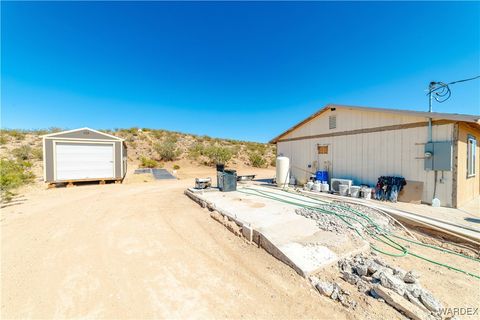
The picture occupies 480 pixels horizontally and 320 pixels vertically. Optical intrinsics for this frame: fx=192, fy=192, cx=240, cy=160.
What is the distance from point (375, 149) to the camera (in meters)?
7.36


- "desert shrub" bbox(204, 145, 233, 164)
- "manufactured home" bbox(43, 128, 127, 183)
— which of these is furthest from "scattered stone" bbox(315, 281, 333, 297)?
"desert shrub" bbox(204, 145, 233, 164)

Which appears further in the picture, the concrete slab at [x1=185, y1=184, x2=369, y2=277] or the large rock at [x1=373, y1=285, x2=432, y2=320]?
the concrete slab at [x1=185, y1=184, x2=369, y2=277]

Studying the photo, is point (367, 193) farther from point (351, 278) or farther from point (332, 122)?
point (351, 278)

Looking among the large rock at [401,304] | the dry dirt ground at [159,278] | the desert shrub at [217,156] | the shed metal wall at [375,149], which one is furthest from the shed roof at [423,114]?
the desert shrub at [217,156]

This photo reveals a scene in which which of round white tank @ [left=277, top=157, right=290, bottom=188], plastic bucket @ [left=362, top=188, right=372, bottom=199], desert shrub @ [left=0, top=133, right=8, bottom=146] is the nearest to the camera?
plastic bucket @ [left=362, top=188, right=372, bottom=199]

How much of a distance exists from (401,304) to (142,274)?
3344mm

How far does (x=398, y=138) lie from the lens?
6754 millimetres

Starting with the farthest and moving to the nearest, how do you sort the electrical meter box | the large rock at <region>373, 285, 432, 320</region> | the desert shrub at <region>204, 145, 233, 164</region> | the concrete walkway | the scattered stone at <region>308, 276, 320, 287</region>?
the desert shrub at <region>204, 145, 233, 164</region> → the electrical meter box → the concrete walkway → the scattered stone at <region>308, 276, 320, 287</region> → the large rock at <region>373, 285, 432, 320</region>

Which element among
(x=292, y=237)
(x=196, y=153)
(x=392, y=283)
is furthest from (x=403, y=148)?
(x=196, y=153)

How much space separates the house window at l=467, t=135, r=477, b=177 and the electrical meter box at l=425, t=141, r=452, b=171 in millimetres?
1462

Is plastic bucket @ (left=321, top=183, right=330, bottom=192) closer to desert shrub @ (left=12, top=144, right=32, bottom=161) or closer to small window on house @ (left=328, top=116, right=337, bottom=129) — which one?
small window on house @ (left=328, top=116, right=337, bottom=129)

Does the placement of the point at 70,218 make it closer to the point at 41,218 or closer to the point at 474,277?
the point at 41,218

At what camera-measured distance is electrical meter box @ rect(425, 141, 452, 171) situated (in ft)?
18.4

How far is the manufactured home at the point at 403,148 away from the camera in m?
5.70
